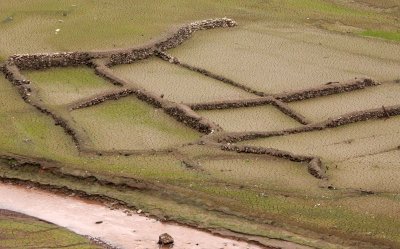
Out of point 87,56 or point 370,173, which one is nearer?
point 370,173

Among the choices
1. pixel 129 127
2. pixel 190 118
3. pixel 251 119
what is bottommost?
pixel 129 127

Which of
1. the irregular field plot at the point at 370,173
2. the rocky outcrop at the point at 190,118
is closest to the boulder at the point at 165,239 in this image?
the irregular field plot at the point at 370,173

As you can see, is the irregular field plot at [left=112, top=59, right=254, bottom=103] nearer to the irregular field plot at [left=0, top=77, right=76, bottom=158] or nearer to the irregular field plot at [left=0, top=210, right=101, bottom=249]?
the irregular field plot at [left=0, top=77, right=76, bottom=158]

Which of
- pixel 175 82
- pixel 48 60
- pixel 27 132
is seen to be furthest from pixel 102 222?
pixel 48 60

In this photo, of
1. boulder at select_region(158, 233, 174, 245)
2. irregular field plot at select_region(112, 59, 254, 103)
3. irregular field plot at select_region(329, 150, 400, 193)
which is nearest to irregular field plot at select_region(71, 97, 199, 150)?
irregular field plot at select_region(112, 59, 254, 103)

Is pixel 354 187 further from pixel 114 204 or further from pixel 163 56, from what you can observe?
pixel 163 56

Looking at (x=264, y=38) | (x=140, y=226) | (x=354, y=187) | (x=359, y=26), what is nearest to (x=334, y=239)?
(x=354, y=187)

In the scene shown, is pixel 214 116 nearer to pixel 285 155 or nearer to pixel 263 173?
pixel 285 155
